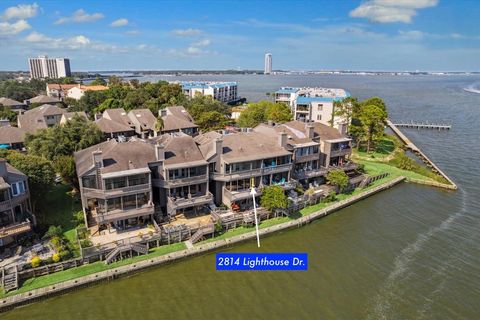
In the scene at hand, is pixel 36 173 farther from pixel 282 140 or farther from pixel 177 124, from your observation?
pixel 177 124

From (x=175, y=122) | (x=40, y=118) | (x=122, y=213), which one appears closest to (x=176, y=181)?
(x=122, y=213)

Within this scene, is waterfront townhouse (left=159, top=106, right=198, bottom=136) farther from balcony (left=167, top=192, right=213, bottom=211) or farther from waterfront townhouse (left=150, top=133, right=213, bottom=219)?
balcony (left=167, top=192, right=213, bottom=211)

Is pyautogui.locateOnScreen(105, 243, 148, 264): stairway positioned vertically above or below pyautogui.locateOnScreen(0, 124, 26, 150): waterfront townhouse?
below

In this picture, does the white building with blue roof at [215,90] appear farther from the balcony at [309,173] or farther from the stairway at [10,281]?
the stairway at [10,281]

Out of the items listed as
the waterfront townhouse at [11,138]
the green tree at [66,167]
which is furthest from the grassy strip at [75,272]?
the waterfront townhouse at [11,138]

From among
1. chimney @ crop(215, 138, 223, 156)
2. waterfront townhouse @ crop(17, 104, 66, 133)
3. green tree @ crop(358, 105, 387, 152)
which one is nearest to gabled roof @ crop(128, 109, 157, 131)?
waterfront townhouse @ crop(17, 104, 66, 133)
